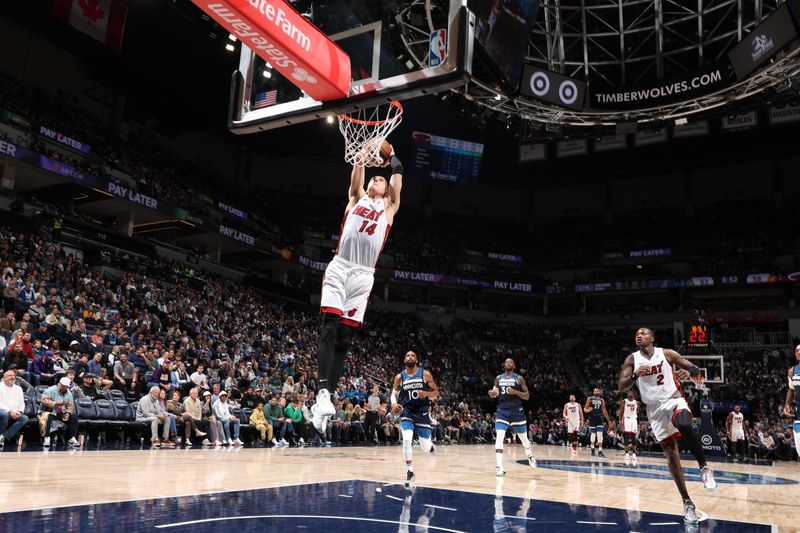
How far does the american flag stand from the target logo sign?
473 inches

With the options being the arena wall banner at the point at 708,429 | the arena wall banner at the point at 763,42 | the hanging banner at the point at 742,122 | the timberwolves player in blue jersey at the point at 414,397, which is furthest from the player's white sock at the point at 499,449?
the hanging banner at the point at 742,122

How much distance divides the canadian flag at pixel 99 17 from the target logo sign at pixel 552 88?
1351 cm

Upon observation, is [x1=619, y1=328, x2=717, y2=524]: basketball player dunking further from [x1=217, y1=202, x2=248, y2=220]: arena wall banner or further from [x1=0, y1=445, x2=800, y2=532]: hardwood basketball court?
[x1=217, y1=202, x2=248, y2=220]: arena wall banner

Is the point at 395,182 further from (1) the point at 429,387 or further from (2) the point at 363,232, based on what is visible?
(1) the point at 429,387

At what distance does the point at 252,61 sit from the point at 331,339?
3.08 metres

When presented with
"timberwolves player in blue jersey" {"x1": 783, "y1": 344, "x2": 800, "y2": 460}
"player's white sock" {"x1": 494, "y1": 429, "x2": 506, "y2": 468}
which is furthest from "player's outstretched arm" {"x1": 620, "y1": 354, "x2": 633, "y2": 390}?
"timberwolves player in blue jersey" {"x1": 783, "y1": 344, "x2": 800, "y2": 460}

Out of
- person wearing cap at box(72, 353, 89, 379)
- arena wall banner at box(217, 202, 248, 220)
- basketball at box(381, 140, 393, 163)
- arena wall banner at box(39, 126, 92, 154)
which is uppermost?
arena wall banner at box(39, 126, 92, 154)

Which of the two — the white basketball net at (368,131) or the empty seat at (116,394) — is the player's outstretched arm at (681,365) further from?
the empty seat at (116,394)

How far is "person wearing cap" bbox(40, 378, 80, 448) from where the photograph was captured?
34.4ft

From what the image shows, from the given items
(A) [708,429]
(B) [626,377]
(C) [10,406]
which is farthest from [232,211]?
(B) [626,377]

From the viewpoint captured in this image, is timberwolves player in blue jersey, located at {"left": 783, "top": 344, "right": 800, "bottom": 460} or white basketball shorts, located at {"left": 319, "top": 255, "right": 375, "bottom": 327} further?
timberwolves player in blue jersey, located at {"left": 783, "top": 344, "right": 800, "bottom": 460}

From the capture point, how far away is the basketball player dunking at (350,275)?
17.6 ft

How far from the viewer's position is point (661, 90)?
1825 centimetres

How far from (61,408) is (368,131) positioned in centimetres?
786
